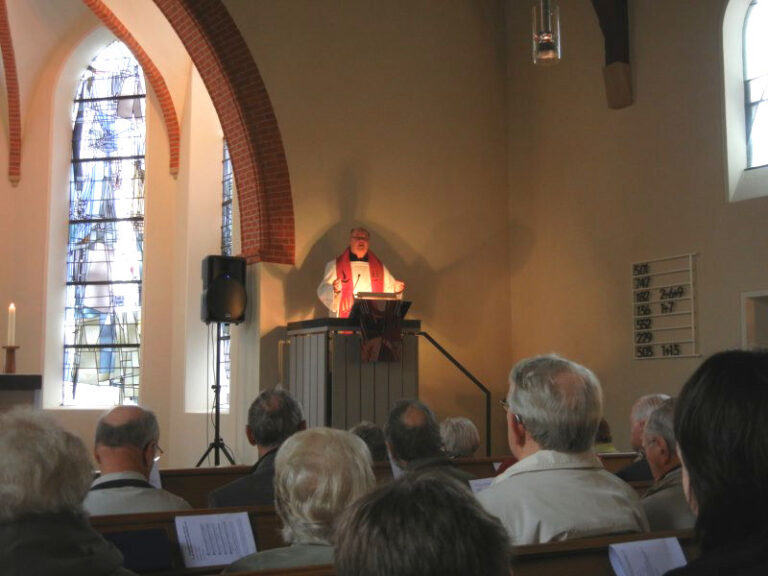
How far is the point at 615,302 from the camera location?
30.6 ft

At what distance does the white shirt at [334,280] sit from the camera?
8.90 meters

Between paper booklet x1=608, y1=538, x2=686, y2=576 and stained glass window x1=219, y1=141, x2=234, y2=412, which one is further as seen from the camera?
stained glass window x1=219, y1=141, x2=234, y2=412

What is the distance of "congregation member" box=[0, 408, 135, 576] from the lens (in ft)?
6.52

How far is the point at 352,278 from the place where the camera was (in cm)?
901

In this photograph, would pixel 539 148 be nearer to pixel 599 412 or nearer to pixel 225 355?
pixel 225 355

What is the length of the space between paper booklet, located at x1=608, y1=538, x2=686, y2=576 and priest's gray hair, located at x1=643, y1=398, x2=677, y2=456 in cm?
99

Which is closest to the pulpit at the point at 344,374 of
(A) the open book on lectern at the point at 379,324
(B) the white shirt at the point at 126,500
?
(A) the open book on lectern at the point at 379,324

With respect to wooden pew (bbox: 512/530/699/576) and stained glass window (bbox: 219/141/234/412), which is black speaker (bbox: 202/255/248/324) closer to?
stained glass window (bbox: 219/141/234/412)

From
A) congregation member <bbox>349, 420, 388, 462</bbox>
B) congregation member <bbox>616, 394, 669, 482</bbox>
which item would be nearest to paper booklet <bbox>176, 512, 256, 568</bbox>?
congregation member <bbox>616, 394, 669, 482</bbox>

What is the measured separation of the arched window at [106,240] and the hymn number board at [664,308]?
6830 millimetres

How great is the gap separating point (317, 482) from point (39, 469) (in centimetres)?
68

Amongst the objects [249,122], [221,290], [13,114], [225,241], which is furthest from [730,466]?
[13,114]

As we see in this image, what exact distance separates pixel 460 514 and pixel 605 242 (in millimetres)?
8554

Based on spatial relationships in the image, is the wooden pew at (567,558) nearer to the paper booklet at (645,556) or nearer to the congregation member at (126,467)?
the paper booklet at (645,556)
